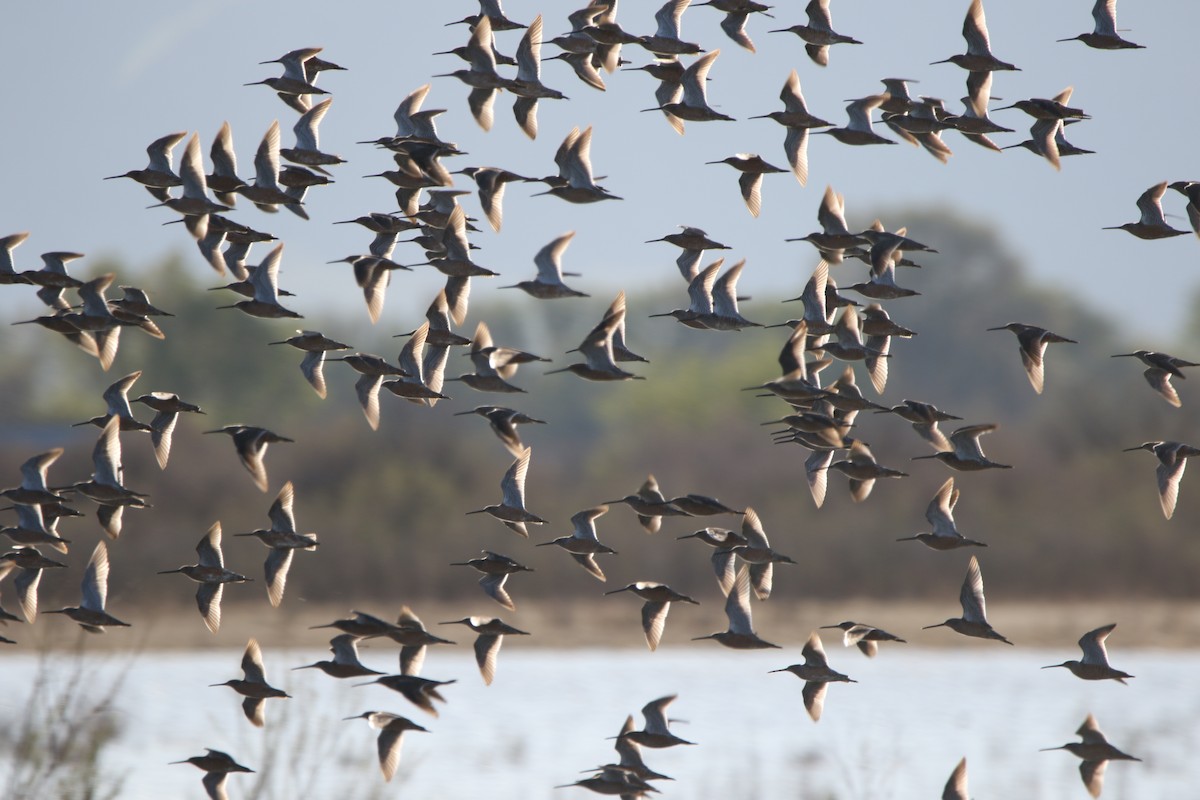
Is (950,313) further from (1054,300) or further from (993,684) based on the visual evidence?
(993,684)

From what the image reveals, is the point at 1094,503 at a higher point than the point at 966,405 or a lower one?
higher

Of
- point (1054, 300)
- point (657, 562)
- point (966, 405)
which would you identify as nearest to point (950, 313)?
point (1054, 300)

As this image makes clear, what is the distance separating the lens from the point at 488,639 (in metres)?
15.5

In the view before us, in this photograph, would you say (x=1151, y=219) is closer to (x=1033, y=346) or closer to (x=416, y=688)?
(x=1033, y=346)

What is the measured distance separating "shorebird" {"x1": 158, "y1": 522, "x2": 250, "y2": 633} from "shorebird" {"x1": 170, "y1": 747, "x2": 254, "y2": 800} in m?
1.07

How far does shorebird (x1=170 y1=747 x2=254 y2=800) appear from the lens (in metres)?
14.2

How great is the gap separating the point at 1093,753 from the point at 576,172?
20.6 feet

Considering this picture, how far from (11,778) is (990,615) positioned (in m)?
28.2

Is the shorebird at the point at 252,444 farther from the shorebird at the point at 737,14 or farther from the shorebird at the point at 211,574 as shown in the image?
the shorebird at the point at 737,14

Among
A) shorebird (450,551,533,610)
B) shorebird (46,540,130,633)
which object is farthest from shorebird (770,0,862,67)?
shorebird (46,540,130,633)

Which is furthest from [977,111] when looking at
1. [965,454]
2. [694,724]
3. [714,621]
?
[714,621]

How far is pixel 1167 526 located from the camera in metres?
41.9

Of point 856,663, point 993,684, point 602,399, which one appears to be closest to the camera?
point 993,684

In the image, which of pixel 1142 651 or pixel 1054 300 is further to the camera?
pixel 1054 300
